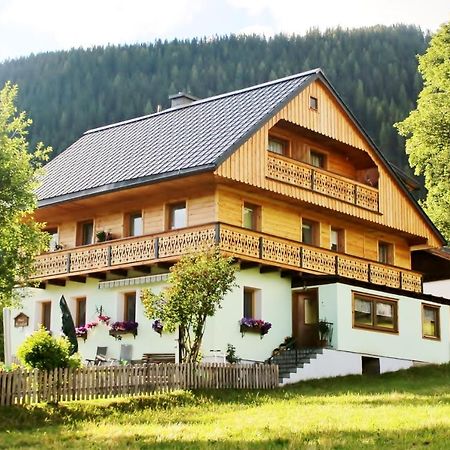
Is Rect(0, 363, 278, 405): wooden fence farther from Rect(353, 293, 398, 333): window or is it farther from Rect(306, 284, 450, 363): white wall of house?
Rect(353, 293, 398, 333): window

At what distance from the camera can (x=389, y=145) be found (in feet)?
375

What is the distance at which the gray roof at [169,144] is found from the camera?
100 feet

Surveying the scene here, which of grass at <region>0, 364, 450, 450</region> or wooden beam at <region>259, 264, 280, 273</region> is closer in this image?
grass at <region>0, 364, 450, 450</region>

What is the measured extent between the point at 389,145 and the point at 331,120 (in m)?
81.1

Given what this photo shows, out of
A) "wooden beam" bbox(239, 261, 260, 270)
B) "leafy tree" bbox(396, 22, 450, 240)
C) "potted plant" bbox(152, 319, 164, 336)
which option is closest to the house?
"wooden beam" bbox(239, 261, 260, 270)

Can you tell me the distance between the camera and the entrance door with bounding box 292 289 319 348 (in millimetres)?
32375

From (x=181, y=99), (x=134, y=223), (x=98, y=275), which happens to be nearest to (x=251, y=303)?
(x=134, y=223)

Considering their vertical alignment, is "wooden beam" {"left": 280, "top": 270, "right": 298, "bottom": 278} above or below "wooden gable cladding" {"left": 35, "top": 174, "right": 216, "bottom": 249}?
below

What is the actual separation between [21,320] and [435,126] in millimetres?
19430

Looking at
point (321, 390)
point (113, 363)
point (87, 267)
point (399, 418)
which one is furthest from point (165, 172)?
point (399, 418)

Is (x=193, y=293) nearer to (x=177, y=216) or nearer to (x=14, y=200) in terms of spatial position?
(x=14, y=200)

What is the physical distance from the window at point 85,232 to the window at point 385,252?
1221 cm

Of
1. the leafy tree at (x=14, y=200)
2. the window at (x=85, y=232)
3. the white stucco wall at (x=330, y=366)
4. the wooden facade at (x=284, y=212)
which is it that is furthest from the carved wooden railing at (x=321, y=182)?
the leafy tree at (x=14, y=200)

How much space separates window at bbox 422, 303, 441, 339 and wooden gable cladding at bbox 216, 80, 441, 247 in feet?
11.6
